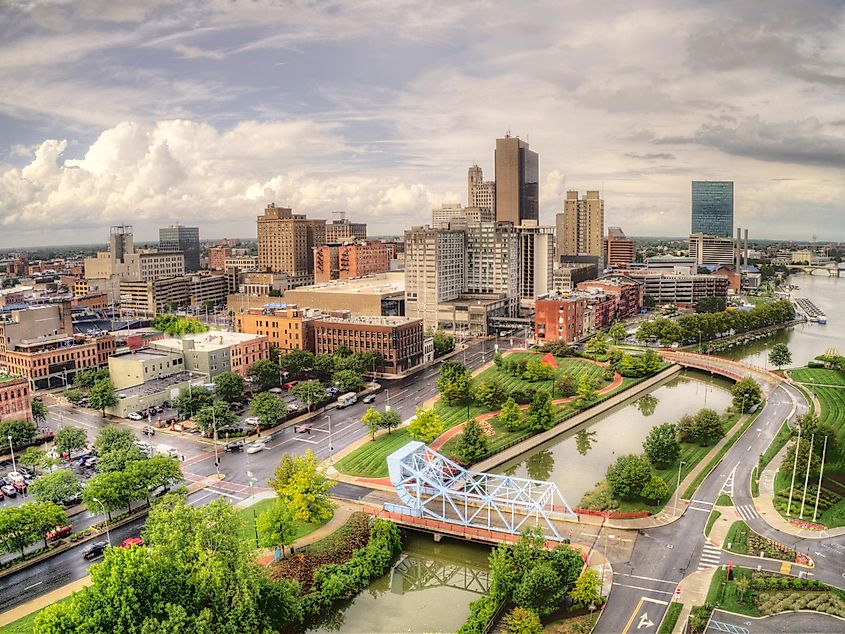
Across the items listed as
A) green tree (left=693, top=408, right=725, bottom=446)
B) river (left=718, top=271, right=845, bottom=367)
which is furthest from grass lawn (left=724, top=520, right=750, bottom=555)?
river (left=718, top=271, right=845, bottom=367)

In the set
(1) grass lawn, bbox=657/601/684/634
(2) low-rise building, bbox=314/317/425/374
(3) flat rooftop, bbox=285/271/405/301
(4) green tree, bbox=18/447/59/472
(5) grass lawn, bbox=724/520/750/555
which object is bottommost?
(1) grass lawn, bbox=657/601/684/634

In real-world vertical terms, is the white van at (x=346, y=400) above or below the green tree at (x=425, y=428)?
below

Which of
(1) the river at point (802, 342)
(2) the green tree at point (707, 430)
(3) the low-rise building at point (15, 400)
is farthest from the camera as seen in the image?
(1) the river at point (802, 342)

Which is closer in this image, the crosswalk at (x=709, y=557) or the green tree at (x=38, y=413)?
the crosswalk at (x=709, y=557)

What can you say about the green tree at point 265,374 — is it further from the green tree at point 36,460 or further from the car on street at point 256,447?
the green tree at point 36,460

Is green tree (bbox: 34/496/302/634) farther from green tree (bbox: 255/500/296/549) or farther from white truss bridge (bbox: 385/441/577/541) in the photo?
white truss bridge (bbox: 385/441/577/541)

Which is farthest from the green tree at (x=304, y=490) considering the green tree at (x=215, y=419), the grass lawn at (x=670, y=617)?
the grass lawn at (x=670, y=617)

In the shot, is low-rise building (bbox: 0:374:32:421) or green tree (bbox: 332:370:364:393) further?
green tree (bbox: 332:370:364:393)
